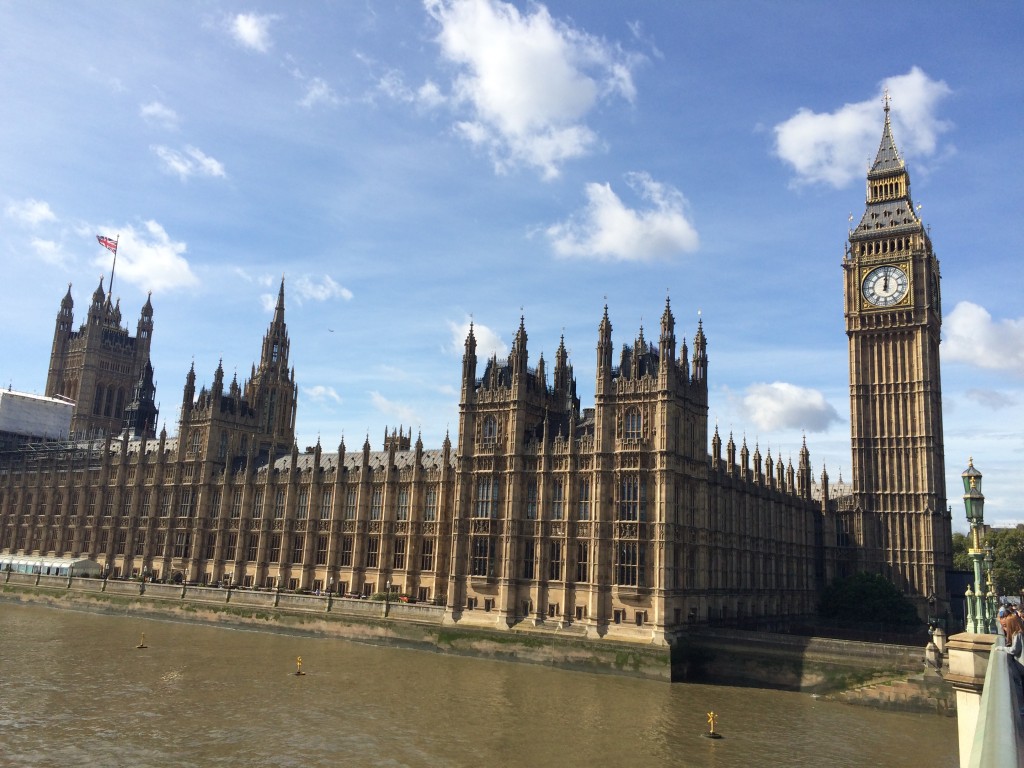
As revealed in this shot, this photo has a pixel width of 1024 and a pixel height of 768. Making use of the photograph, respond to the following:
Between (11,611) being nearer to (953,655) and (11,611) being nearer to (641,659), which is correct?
(641,659)

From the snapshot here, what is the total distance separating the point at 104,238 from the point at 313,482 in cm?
9092

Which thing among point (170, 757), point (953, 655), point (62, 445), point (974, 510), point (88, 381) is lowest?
point (170, 757)

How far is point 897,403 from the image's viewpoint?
361 ft

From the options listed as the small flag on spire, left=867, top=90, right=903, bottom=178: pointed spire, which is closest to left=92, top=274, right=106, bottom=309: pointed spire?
the small flag on spire

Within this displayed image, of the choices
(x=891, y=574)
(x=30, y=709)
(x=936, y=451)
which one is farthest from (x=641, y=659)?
(x=936, y=451)

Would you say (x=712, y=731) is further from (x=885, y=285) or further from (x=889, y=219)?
(x=889, y=219)

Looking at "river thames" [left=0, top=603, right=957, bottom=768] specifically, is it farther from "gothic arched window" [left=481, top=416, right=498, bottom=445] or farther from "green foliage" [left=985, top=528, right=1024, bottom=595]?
"green foliage" [left=985, top=528, right=1024, bottom=595]

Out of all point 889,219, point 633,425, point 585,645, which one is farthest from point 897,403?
point 585,645

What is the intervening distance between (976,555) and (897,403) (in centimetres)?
10007

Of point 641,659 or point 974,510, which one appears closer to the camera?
point 974,510

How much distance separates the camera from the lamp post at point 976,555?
62.1 feet

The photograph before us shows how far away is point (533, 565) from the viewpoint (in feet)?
246

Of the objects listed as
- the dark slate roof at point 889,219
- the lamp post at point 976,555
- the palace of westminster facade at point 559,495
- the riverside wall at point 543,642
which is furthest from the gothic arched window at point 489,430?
the dark slate roof at point 889,219

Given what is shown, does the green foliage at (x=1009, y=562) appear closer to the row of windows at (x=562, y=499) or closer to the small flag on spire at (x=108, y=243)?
the row of windows at (x=562, y=499)
